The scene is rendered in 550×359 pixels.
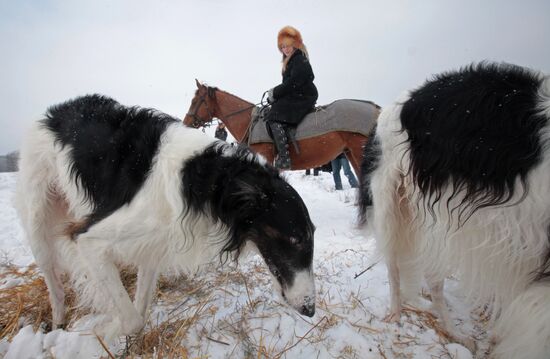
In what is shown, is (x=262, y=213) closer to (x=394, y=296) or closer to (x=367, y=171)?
(x=367, y=171)

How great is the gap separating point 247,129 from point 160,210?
12.6 ft

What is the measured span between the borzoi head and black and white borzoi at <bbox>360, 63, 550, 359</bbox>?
0.65m

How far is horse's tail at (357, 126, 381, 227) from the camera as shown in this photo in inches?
83.7

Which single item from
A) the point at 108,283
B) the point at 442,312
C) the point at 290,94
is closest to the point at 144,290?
the point at 108,283

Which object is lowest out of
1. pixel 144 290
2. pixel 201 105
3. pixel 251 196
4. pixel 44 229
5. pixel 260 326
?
pixel 260 326

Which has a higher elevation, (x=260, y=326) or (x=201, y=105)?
(x=201, y=105)

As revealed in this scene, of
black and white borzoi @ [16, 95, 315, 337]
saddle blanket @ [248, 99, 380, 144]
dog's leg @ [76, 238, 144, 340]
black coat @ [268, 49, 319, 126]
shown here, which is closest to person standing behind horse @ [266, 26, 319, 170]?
black coat @ [268, 49, 319, 126]

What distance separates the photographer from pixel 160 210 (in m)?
2.04

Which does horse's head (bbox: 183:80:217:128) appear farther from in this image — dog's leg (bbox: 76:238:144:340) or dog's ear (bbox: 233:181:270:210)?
dog's ear (bbox: 233:181:270:210)

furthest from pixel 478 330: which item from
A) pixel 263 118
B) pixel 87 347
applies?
pixel 263 118

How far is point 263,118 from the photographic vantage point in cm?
534

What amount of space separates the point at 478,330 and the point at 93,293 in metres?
2.83

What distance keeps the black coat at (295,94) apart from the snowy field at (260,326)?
2529mm

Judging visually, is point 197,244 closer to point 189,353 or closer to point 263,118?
point 189,353
